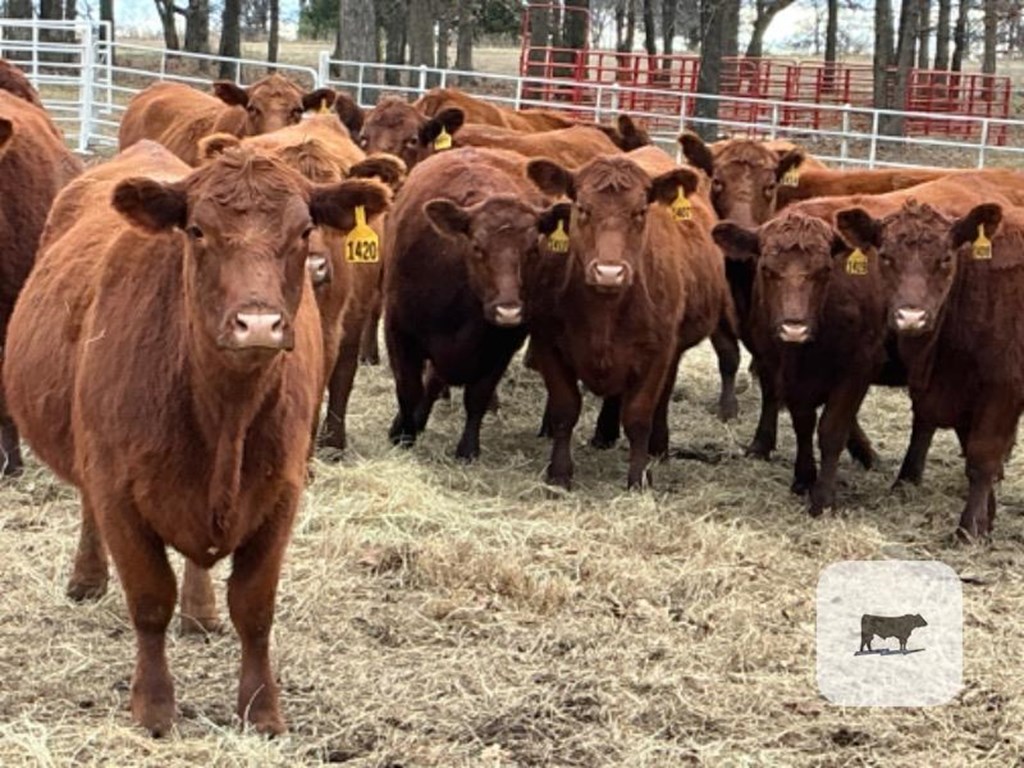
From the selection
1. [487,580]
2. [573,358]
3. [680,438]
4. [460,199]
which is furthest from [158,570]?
[680,438]

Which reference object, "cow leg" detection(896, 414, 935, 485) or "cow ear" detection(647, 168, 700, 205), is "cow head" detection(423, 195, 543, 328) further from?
"cow leg" detection(896, 414, 935, 485)

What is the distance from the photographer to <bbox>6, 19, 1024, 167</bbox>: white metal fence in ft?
59.4

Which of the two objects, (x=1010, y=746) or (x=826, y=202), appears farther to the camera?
(x=826, y=202)

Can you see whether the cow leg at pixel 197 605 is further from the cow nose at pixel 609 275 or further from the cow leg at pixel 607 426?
the cow leg at pixel 607 426

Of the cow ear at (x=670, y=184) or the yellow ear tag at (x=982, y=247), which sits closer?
the yellow ear tag at (x=982, y=247)

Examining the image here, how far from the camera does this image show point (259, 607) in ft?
13.2

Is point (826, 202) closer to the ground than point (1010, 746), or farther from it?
farther from it

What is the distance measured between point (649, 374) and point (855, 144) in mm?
20951

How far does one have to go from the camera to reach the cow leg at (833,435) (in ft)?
22.5

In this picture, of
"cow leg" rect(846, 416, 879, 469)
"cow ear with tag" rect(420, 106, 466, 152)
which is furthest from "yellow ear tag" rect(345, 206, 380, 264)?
"cow ear with tag" rect(420, 106, 466, 152)

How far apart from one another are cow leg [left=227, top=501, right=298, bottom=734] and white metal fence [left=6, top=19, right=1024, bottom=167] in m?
13.7

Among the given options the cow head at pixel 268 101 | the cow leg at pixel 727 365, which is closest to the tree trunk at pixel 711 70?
the cow head at pixel 268 101

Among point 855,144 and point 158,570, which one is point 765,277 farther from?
point 855,144

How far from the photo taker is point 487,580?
5.46 meters
